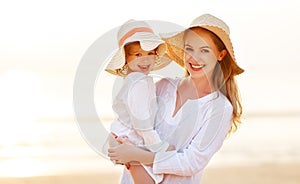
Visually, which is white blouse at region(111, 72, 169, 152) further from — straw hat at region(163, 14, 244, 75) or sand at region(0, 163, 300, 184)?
sand at region(0, 163, 300, 184)

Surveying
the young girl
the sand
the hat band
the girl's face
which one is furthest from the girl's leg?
the sand

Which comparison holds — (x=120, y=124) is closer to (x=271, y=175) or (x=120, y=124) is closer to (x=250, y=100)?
(x=271, y=175)

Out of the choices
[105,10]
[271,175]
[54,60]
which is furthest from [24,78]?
[271,175]

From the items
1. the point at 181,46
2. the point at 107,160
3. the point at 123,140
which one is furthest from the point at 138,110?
the point at 107,160

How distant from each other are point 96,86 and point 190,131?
1.58 ft

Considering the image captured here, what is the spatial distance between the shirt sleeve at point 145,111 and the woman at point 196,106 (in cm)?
4

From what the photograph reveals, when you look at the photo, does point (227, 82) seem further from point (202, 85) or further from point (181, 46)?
point (181, 46)

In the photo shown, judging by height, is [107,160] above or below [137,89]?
below

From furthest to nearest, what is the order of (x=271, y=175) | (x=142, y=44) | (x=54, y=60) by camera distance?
(x=54, y=60) → (x=271, y=175) → (x=142, y=44)

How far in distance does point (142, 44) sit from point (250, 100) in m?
11.8

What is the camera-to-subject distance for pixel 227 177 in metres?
7.29

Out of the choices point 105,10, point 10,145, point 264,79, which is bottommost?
point 264,79

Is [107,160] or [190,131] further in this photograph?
[107,160]

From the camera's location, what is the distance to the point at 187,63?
286 centimetres
